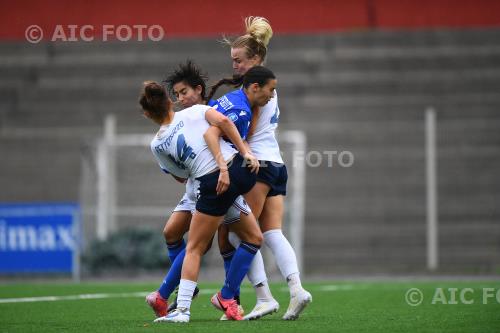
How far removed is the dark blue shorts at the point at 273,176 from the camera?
21.3 ft

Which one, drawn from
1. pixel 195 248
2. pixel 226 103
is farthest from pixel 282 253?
pixel 226 103

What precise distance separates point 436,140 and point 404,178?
70 centimetres

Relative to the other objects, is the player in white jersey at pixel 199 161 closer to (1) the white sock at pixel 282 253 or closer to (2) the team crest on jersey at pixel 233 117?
(2) the team crest on jersey at pixel 233 117

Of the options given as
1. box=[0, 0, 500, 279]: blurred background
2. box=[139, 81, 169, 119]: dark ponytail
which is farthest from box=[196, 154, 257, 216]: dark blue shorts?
box=[0, 0, 500, 279]: blurred background

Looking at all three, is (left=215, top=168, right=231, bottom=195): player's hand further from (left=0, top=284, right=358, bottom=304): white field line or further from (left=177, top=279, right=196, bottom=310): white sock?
(left=0, top=284, right=358, bottom=304): white field line

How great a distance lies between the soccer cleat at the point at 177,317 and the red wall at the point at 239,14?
10594 mm

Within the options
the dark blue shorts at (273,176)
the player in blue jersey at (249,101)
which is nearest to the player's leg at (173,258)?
the player in blue jersey at (249,101)

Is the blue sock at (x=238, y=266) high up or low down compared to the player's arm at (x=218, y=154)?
down

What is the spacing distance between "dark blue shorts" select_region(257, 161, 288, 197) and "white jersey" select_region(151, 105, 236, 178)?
38cm

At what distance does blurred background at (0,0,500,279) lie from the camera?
14.8 m

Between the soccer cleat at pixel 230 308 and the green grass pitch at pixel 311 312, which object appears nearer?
the green grass pitch at pixel 311 312

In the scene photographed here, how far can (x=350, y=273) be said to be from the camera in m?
14.8

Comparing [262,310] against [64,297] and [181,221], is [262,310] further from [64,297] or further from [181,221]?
[64,297]

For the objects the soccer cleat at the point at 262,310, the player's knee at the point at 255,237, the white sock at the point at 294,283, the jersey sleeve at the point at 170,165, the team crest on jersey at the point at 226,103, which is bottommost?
the soccer cleat at the point at 262,310
